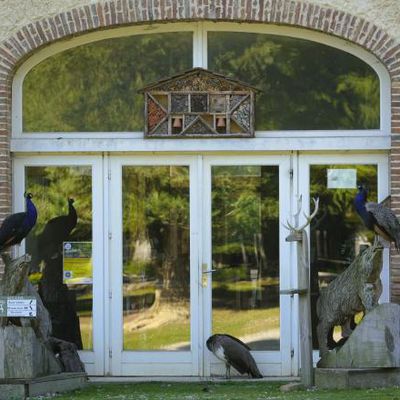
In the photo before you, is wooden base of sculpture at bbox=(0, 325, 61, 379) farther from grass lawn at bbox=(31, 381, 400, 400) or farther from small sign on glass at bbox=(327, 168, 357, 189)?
small sign on glass at bbox=(327, 168, 357, 189)

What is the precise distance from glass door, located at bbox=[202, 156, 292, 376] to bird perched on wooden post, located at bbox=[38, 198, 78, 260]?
1.38m

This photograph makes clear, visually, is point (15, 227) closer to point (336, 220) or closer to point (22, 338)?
point (22, 338)

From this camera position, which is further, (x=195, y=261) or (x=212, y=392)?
(x=195, y=261)

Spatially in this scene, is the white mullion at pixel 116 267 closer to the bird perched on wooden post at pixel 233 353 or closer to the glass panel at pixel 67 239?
A: the glass panel at pixel 67 239

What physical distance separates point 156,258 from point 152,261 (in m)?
0.05

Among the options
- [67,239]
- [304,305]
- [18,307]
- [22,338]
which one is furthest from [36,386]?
[304,305]

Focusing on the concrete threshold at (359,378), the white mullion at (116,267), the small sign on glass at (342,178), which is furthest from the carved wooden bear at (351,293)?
the white mullion at (116,267)

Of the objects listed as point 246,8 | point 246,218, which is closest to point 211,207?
point 246,218

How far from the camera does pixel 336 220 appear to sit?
1131 centimetres

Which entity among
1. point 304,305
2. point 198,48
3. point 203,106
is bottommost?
point 304,305

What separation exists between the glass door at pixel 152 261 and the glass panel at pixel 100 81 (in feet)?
1.65

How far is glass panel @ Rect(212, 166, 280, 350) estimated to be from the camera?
1136cm

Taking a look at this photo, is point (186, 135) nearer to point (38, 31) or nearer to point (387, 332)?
point (38, 31)

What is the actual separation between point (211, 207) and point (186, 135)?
785 millimetres
